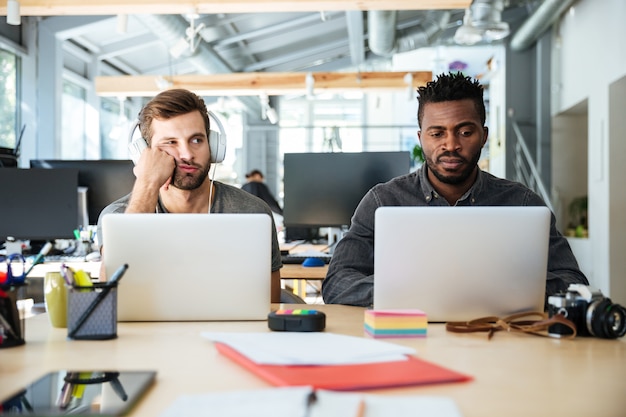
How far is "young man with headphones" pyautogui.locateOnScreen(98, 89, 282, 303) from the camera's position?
2111 mm

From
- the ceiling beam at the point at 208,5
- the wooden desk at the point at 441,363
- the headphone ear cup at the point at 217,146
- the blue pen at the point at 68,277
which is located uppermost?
the ceiling beam at the point at 208,5

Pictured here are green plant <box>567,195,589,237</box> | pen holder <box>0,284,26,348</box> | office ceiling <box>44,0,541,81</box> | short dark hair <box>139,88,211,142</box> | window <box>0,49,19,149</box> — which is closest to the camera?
pen holder <box>0,284,26,348</box>

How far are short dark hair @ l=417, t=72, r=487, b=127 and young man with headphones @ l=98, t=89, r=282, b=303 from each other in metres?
0.66

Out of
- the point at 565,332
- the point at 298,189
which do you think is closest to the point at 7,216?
the point at 298,189

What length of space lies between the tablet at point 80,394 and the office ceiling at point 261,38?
6.07 metres

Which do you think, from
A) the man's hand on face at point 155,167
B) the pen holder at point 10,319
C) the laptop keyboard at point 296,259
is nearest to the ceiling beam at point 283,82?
the laptop keyboard at point 296,259

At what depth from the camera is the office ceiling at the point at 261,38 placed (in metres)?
7.39

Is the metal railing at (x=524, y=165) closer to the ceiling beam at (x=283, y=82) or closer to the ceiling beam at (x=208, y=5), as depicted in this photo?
the ceiling beam at (x=283, y=82)

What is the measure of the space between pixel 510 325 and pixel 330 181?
2196 mm

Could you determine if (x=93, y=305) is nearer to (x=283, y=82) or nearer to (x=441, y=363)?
(x=441, y=363)

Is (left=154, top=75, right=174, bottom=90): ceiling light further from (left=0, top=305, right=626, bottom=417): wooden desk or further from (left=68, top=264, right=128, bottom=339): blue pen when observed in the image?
(left=68, top=264, right=128, bottom=339): blue pen

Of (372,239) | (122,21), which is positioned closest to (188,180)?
(372,239)

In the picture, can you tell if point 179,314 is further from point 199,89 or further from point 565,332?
point 199,89

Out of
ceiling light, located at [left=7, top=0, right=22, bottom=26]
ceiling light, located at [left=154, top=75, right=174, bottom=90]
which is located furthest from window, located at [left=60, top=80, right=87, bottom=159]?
ceiling light, located at [left=7, top=0, right=22, bottom=26]
